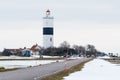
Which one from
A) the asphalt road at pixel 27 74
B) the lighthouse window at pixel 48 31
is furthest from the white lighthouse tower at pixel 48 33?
the asphalt road at pixel 27 74

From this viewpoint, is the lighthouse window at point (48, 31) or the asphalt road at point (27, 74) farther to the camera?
the lighthouse window at point (48, 31)

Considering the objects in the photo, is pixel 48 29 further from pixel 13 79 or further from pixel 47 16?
pixel 13 79

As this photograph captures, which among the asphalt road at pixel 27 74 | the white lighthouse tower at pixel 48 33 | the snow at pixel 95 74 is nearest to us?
the snow at pixel 95 74

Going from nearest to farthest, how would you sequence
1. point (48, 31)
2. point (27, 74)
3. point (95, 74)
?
point (27, 74), point (95, 74), point (48, 31)

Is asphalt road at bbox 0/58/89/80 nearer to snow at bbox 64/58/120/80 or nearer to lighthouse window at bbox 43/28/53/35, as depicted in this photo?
snow at bbox 64/58/120/80

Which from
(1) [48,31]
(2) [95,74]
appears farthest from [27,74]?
(1) [48,31]

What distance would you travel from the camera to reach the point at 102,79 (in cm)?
2958

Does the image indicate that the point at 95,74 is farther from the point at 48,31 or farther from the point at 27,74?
the point at 48,31

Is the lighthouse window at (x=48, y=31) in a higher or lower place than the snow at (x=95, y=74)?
higher

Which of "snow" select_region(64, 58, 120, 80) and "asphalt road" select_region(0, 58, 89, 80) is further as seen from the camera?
"asphalt road" select_region(0, 58, 89, 80)

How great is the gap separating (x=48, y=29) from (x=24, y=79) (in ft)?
504

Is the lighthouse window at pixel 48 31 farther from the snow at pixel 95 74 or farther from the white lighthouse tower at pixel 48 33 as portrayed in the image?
the snow at pixel 95 74

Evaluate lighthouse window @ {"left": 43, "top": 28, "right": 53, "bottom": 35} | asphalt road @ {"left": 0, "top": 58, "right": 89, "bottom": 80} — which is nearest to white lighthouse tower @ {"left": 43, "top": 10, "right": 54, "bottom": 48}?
lighthouse window @ {"left": 43, "top": 28, "right": 53, "bottom": 35}

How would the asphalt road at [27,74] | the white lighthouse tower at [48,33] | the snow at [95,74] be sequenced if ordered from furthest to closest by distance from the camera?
1. the white lighthouse tower at [48,33]
2. the asphalt road at [27,74]
3. the snow at [95,74]
